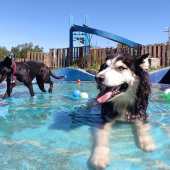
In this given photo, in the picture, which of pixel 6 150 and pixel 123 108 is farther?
pixel 123 108

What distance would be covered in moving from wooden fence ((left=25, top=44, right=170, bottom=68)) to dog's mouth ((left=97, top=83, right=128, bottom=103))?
8220 mm

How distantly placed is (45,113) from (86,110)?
0.89 m

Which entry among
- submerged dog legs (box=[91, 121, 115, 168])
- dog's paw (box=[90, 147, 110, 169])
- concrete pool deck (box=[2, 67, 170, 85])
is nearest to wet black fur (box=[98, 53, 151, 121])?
submerged dog legs (box=[91, 121, 115, 168])

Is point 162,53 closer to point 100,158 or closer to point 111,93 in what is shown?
point 111,93

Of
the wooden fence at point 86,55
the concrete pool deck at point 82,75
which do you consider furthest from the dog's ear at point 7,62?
the wooden fence at point 86,55

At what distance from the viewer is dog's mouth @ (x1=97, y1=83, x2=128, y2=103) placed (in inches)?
113

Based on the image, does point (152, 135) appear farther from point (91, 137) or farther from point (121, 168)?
point (121, 168)

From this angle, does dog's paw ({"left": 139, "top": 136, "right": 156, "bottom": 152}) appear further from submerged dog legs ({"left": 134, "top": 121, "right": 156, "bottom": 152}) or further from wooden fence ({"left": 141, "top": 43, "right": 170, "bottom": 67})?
wooden fence ({"left": 141, "top": 43, "right": 170, "bottom": 67})

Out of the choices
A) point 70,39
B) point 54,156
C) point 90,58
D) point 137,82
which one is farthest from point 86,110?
point 70,39

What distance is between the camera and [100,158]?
190cm

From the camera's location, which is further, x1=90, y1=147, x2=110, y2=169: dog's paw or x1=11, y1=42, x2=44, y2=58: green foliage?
x1=11, y1=42, x2=44, y2=58: green foliage

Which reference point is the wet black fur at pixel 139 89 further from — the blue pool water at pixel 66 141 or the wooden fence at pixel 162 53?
the wooden fence at pixel 162 53

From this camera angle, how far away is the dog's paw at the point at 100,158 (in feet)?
5.98

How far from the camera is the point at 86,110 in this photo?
4.25 metres
